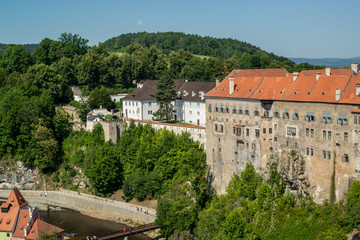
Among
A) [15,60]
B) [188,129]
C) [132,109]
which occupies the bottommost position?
[188,129]

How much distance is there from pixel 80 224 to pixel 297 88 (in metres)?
30.8

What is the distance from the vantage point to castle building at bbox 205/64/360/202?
123ft

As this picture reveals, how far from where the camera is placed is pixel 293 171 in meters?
42.2

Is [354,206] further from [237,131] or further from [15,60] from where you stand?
[15,60]

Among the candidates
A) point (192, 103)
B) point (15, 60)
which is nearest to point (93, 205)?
point (192, 103)

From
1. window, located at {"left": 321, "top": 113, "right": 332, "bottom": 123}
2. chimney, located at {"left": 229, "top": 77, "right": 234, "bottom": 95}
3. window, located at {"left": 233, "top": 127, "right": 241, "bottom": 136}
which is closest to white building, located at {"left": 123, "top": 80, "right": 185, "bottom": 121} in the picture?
chimney, located at {"left": 229, "top": 77, "right": 234, "bottom": 95}

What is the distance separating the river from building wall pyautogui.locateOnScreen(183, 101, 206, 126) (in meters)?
19.2

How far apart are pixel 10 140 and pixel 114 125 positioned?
1714 centimetres

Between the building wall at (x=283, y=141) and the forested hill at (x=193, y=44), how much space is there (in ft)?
337

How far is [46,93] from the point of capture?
75812 mm

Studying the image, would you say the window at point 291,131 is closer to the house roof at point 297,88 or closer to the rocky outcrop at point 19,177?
the house roof at point 297,88

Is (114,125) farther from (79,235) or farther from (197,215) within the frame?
(197,215)

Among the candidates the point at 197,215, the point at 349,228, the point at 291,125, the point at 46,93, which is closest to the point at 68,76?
the point at 46,93

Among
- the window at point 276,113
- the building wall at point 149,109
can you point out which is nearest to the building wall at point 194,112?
the building wall at point 149,109
